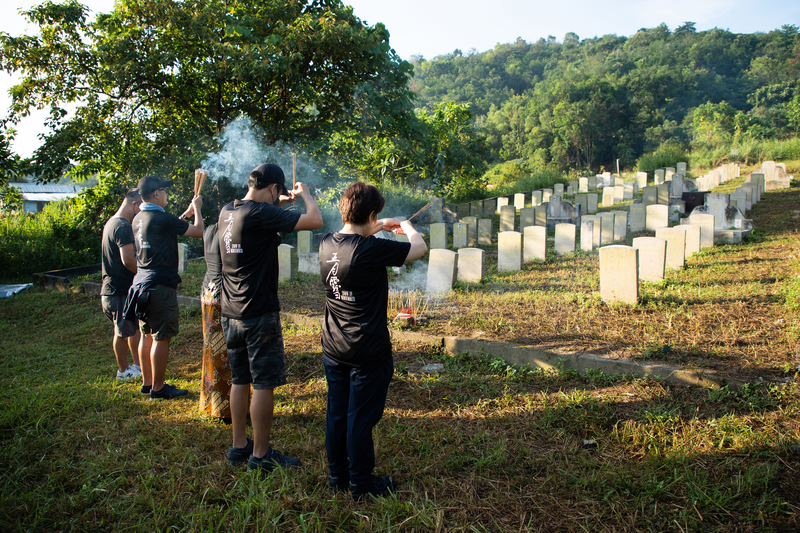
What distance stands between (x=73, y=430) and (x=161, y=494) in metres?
1.25

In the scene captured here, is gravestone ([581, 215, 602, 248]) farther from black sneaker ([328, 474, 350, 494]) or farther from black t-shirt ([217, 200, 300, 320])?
black sneaker ([328, 474, 350, 494])

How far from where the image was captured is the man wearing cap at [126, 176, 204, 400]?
3.99 m

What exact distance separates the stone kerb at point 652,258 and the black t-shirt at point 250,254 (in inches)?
227

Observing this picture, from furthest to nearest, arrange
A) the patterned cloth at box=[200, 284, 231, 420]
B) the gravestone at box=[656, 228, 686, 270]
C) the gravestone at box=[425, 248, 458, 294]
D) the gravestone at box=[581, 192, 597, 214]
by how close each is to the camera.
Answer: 1. the gravestone at box=[581, 192, 597, 214]
2. the gravestone at box=[656, 228, 686, 270]
3. the gravestone at box=[425, 248, 458, 294]
4. the patterned cloth at box=[200, 284, 231, 420]

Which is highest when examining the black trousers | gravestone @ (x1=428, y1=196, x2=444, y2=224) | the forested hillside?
the forested hillside

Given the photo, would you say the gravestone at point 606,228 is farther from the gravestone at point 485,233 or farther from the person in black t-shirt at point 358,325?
the person in black t-shirt at point 358,325

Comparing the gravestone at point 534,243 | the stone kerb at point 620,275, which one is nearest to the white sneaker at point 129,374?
the stone kerb at point 620,275

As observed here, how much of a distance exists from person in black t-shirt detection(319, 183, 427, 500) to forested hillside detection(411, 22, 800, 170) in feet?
121

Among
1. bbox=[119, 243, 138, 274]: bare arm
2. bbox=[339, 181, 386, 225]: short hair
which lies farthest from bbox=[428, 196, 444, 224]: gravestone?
bbox=[339, 181, 386, 225]: short hair

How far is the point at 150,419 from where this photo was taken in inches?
149

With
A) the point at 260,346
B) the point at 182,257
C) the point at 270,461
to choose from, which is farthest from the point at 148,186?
the point at 182,257

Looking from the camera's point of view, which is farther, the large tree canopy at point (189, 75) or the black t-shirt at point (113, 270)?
the large tree canopy at point (189, 75)

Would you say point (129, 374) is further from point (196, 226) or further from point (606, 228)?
point (606, 228)

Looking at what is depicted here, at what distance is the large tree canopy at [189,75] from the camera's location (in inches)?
378
